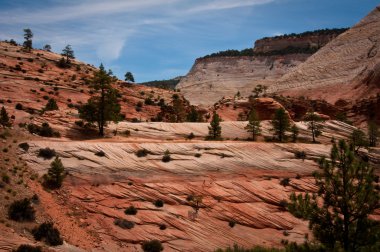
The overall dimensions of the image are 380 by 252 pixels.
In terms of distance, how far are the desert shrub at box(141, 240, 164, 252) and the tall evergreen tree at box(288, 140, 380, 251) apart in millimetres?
14069

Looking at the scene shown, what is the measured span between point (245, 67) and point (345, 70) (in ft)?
204

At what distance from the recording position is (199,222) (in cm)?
3666

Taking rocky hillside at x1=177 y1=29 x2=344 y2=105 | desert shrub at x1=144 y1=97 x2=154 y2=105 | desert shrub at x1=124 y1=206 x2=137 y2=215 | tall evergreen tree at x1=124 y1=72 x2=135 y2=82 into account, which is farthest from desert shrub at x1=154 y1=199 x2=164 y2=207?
rocky hillside at x1=177 y1=29 x2=344 y2=105

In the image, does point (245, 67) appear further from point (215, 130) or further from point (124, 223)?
point (124, 223)

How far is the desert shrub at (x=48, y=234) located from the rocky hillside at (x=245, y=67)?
113 metres

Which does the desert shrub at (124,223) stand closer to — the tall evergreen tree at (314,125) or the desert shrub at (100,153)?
the desert shrub at (100,153)

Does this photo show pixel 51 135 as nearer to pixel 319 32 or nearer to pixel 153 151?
pixel 153 151

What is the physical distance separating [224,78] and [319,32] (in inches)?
2310

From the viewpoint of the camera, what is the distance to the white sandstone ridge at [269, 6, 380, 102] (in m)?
96.2

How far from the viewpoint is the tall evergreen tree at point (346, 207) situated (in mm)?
19844

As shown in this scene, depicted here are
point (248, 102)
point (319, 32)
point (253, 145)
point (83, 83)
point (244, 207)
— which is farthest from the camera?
point (319, 32)

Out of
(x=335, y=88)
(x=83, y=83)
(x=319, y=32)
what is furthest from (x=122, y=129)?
(x=319, y=32)

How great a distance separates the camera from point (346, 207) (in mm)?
20312

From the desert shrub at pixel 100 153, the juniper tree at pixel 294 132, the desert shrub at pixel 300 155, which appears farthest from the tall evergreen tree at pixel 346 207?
the juniper tree at pixel 294 132
